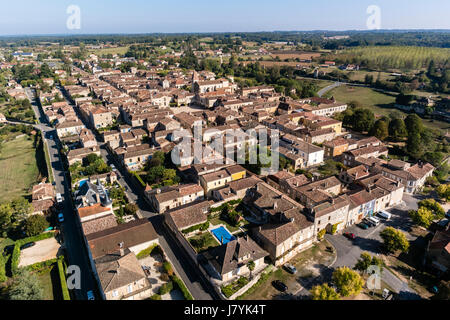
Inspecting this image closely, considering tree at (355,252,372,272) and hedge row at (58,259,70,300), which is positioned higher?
tree at (355,252,372,272)

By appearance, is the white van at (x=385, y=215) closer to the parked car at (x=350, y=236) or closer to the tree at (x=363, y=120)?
the parked car at (x=350, y=236)

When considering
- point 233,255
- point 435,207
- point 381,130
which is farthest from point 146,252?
point 381,130

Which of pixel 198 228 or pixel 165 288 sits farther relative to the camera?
pixel 198 228

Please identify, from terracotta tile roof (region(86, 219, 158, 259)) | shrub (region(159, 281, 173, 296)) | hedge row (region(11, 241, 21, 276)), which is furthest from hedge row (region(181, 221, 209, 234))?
hedge row (region(11, 241, 21, 276))

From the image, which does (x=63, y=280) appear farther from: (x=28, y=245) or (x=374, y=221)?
(x=374, y=221)

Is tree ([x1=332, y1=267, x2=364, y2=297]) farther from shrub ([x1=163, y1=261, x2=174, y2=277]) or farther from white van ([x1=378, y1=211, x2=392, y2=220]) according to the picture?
white van ([x1=378, y1=211, x2=392, y2=220])

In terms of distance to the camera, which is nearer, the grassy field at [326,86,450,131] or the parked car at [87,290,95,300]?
the parked car at [87,290,95,300]

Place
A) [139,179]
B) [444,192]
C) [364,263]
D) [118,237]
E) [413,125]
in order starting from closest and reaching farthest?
[364,263] → [118,237] → [444,192] → [139,179] → [413,125]

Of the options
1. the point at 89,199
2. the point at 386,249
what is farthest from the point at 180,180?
the point at 386,249
